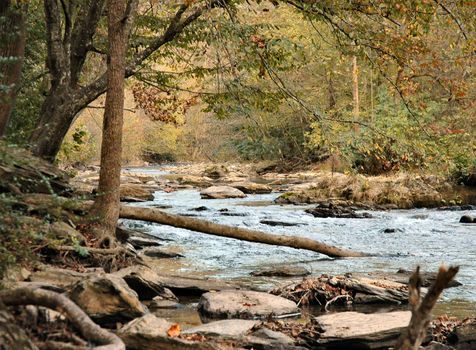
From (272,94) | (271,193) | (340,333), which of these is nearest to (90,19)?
(272,94)

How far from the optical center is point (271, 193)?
27344 mm

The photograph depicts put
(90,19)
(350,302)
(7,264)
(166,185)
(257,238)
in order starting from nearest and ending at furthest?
1. (7,264)
2. (350,302)
3. (257,238)
4. (90,19)
5. (166,185)

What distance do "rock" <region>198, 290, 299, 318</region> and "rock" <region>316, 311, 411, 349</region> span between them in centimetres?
104

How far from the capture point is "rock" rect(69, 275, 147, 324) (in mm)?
5848

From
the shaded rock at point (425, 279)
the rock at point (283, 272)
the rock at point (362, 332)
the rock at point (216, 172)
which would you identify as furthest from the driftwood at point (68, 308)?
the rock at point (216, 172)

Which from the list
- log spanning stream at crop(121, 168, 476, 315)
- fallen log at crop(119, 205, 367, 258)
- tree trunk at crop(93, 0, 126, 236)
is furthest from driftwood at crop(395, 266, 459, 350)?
fallen log at crop(119, 205, 367, 258)

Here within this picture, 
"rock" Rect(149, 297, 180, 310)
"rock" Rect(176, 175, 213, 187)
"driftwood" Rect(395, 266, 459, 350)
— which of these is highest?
"driftwood" Rect(395, 266, 459, 350)

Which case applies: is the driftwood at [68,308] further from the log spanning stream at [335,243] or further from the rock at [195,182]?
the rock at [195,182]

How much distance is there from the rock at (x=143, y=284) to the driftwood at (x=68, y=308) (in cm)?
346

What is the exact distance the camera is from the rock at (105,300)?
585 centimetres

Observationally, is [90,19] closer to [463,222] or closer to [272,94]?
[272,94]

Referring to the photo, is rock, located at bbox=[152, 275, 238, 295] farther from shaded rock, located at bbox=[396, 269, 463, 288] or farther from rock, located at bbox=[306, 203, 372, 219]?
rock, located at bbox=[306, 203, 372, 219]

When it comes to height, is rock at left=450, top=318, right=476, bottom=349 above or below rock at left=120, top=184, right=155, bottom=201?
below

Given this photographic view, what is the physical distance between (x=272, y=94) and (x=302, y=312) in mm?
6290
